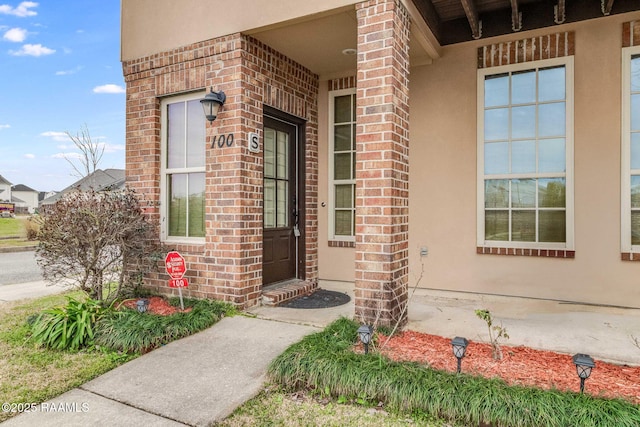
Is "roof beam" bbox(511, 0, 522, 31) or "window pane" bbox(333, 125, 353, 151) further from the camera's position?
"window pane" bbox(333, 125, 353, 151)

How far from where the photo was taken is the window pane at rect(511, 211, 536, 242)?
15.5 ft

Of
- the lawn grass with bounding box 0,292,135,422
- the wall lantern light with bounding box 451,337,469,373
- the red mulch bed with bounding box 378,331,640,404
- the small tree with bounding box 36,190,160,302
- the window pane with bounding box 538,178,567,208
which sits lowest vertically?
the lawn grass with bounding box 0,292,135,422

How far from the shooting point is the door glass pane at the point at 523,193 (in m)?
4.73

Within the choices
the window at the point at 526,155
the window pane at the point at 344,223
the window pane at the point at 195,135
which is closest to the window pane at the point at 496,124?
the window at the point at 526,155

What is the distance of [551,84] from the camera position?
15.2 feet

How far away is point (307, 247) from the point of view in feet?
18.4

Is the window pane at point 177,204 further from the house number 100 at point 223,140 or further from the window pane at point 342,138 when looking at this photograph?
the window pane at point 342,138

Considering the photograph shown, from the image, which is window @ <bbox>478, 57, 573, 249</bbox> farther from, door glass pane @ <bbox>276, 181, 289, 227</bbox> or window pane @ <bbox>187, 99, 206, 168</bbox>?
window pane @ <bbox>187, 99, 206, 168</bbox>

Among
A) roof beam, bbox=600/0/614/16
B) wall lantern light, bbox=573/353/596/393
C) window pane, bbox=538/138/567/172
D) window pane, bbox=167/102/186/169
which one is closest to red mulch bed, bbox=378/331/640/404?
wall lantern light, bbox=573/353/596/393

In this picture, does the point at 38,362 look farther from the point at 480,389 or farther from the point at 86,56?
the point at 86,56

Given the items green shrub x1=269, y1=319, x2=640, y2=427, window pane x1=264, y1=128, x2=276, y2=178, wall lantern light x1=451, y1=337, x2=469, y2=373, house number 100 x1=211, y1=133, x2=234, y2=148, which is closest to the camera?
green shrub x1=269, y1=319, x2=640, y2=427

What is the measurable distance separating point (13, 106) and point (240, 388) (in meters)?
20.8

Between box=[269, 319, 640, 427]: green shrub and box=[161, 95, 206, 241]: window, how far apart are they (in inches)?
101

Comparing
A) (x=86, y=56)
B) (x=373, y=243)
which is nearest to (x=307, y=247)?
(x=373, y=243)
